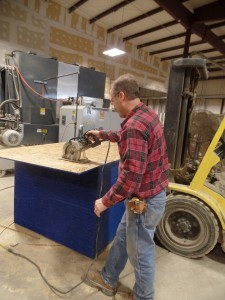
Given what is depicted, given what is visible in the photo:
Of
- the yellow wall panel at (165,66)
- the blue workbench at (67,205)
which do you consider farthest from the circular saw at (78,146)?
the yellow wall panel at (165,66)

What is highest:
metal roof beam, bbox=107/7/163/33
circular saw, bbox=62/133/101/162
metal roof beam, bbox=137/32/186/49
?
metal roof beam, bbox=107/7/163/33

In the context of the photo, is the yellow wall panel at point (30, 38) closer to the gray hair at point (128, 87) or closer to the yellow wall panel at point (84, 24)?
the yellow wall panel at point (84, 24)

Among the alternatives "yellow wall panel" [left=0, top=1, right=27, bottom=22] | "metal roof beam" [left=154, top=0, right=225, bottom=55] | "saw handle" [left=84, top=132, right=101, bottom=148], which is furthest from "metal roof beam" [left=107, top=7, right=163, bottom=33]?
"saw handle" [left=84, top=132, right=101, bottom=148]

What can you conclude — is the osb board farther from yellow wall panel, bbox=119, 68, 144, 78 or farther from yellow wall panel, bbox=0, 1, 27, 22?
yellow wall panel, bbox=119, 68, 144, 78

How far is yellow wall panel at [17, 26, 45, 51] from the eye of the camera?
530 centimetres

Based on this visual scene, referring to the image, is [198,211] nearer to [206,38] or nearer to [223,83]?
[206,38]

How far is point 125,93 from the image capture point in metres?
1.42

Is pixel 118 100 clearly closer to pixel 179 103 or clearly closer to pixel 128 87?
pixel 128 87

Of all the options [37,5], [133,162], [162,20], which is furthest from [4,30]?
[133,162]

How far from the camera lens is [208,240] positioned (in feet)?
7.16

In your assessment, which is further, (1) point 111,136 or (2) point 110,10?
(2) point 110,10

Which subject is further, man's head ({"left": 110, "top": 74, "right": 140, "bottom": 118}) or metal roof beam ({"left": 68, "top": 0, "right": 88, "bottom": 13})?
metal roof beam ({"left": 68, "top": 0, "right": 88, "bottom": 13})

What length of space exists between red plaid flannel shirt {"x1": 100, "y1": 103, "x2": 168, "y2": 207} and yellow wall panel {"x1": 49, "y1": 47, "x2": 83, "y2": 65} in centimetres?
538

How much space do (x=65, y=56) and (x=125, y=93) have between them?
551 cm
